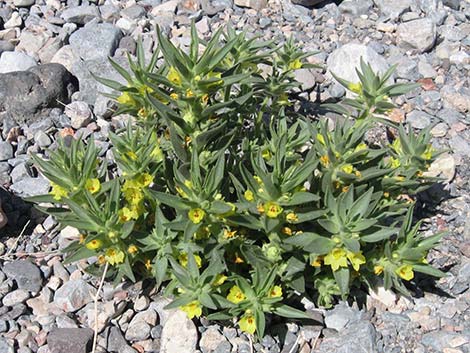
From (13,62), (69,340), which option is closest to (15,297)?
(69,340)

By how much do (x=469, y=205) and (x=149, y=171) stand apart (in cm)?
195

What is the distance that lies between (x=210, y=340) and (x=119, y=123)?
166cm

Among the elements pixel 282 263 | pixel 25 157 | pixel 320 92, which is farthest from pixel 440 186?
pixel 25 157

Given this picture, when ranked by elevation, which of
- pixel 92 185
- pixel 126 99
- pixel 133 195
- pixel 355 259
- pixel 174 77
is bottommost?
pixel 355 259

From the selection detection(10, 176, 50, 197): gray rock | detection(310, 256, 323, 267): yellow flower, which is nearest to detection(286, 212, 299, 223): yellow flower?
detection(310, 256, 323, 267): yellow flower

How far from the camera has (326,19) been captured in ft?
17.8

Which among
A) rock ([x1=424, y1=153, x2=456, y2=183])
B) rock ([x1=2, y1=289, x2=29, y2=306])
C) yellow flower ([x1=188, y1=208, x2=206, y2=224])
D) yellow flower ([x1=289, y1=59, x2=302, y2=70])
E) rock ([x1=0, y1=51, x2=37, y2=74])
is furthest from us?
rock ([x1=0, y1=51, x2=37, y2=74])

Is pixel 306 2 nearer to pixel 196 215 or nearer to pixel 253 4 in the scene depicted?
pixel 253 4

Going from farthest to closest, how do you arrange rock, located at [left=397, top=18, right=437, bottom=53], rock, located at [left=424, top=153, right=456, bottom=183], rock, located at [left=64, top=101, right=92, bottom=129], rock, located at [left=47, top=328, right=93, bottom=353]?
1. rock, located at [left=397, top=18, right=437, bottom=53]
2. rock, located at [left=64, top=101, right=92, bottom=129]
3. rock, located at [left=424, top=153, right=456, bottom=183]
4. rock, located at [left=47, top=328, right=93, bottom=353]

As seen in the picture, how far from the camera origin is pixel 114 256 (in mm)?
3172

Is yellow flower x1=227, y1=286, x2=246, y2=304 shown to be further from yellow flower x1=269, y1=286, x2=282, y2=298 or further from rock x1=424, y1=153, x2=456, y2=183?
rock x1=424, y1=153, x2=456, y2=183

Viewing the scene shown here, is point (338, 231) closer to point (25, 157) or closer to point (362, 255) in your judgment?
point (362, 255)

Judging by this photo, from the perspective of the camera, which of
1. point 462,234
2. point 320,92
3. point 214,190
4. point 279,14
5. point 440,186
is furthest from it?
point 279,14

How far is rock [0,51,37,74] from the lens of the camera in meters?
4.75
